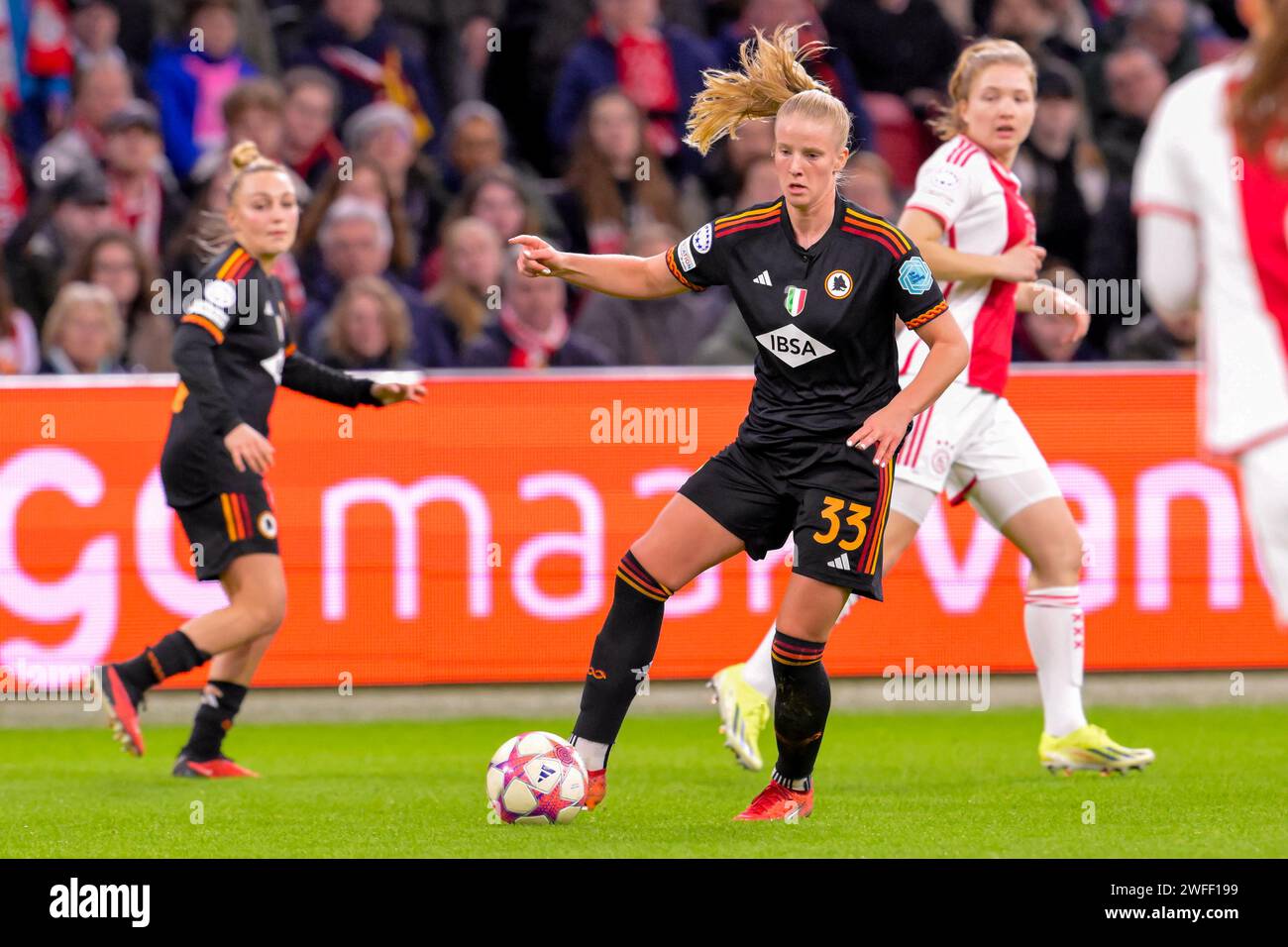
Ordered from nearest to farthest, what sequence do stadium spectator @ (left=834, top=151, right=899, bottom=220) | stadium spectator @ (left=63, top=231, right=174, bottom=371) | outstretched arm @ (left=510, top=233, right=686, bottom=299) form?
1. outstretched arm @ (left=510, top=233, right=686, bottom=299)
2. stadium spectator @ (left=63, top=231, right=174, bottom=371)
3. stadium spectator @ (left=834, top=151, right=899, bottom=220)

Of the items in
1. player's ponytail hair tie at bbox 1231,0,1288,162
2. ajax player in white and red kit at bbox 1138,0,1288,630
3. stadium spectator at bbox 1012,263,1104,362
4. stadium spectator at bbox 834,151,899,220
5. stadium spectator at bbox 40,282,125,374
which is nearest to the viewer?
player's ponytail hair tie at bbox 1231,0,1288,162

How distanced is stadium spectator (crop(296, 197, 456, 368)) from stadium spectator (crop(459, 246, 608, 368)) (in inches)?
8.4

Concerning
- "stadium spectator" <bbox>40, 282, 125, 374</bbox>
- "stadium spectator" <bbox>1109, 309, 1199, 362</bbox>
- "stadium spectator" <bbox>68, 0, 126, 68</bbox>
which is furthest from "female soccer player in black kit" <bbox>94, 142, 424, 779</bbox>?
"stadium spectator" <bbox>68, 0, 126, 68</bbox>

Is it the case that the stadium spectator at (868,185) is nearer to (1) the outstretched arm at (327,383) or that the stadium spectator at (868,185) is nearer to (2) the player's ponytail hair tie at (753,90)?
(1) the outstretched arm at (327,383)

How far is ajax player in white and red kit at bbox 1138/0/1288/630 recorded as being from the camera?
3420 mm

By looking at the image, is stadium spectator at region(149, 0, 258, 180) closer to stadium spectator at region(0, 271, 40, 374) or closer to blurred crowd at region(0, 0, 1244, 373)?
blurred crowd at region(0, 0, 1244, 373)

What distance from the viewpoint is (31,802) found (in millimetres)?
6855

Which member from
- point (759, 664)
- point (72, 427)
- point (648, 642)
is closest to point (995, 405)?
point (759, 664)

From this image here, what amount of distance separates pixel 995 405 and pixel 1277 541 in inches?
149

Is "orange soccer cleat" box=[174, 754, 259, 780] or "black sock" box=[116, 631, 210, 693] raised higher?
"black sock" box=[116, 631, 210, 693]

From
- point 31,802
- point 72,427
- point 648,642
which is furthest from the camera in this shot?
point 72,427

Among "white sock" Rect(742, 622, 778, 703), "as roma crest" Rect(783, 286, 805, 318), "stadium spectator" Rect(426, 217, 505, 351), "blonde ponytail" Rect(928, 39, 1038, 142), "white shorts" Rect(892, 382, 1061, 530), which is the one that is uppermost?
"blonde ponytail" Rect(928, 39, 1038, 142)

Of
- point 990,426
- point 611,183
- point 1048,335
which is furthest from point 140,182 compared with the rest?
point 990,426

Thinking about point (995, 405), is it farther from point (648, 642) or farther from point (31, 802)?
point (31, 802)
